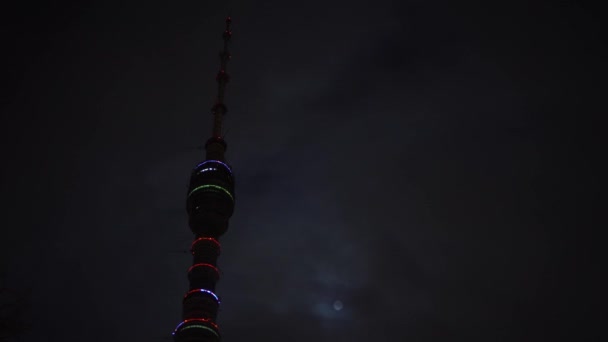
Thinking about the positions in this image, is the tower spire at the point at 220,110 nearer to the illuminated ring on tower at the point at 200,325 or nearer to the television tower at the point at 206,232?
the television tower at the point at 206,232

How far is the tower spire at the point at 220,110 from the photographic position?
9619 cm

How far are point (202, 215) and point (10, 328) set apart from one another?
2702 inches

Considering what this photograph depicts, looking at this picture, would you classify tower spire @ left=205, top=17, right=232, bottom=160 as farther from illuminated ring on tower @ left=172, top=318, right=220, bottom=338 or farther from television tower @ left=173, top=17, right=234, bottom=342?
illuminated ring on tower @ left=172, top=318, right=220, bottom=338

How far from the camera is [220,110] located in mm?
104625

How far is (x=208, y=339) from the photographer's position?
75938 millimetres

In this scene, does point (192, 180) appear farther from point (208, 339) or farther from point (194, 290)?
point (208, 339)

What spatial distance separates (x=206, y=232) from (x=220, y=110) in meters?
28.0

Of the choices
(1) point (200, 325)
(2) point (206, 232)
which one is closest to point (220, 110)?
(2) point (206, 232)

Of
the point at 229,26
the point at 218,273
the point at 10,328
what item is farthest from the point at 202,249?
the point at 10,328

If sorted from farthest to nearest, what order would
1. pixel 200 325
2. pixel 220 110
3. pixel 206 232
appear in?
pixel 220 110 → pixel 206 232 → pixel 200 325

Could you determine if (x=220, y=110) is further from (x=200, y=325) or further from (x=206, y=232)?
(x=200, y=325)

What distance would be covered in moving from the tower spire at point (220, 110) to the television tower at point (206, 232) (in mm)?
173

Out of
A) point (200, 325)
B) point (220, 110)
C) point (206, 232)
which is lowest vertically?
point (200, 325)

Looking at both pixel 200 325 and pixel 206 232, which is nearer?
pixel 200 325
